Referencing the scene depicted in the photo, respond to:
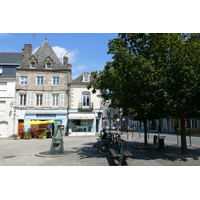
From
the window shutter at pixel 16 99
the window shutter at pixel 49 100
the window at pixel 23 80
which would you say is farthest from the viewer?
the window shutter at pixel 49 100

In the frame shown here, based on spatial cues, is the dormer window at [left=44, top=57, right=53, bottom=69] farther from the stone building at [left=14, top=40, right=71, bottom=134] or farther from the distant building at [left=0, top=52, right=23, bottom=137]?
the distant building at [left=0, top=52, right=23, bottom=137]

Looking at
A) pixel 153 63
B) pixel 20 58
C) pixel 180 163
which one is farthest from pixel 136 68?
pixel 20 58

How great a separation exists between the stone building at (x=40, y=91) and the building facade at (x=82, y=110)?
1.05m

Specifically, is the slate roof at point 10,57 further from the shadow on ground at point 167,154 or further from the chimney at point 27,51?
the shadow on ground at point 167,154

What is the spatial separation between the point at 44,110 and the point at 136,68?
21.8 meters

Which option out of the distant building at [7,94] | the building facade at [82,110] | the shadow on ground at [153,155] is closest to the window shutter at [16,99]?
the distant building at [7,94]

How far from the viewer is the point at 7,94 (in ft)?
89.4

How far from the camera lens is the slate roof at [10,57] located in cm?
2888

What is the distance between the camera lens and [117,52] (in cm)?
959

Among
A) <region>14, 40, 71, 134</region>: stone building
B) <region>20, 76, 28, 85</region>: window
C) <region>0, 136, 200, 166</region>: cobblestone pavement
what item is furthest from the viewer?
<region>20, 76, 28, 85</region>: window

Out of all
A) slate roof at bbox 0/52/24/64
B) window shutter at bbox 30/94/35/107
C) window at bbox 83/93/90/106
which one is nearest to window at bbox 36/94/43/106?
window shutter at bbox 30/94/35/107

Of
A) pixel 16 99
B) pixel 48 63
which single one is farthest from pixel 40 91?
pixel 48 63

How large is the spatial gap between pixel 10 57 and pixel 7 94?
6407mm

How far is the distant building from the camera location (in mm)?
26672
